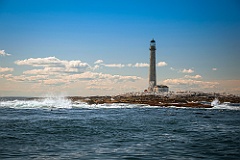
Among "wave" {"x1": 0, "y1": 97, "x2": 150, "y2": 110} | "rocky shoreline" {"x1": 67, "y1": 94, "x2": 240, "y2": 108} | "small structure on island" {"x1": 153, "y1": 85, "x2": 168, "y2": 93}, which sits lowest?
"wave" {"x1": 0, "y1": 97, "x2": 150, "y2": 110}

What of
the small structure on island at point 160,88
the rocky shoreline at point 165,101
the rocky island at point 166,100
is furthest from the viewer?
the small structure on island at point 160,88

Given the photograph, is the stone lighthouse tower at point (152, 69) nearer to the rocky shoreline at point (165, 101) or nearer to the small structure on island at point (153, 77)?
the small structure on island at point (153, 77)

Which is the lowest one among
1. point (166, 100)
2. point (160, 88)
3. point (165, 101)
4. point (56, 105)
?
point (56, 105)

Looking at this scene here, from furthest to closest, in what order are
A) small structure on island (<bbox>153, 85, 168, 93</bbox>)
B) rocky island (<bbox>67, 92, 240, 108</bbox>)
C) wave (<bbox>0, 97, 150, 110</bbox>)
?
small structure on island (<bbox>153, 85, 168, 93</bbox>) < rocky island (<bbox>67, 92, 240, 108</bbox>) < wave (<bbox>0, 97, 150, 110</bbox>)

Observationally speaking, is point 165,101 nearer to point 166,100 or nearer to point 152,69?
point 166,100

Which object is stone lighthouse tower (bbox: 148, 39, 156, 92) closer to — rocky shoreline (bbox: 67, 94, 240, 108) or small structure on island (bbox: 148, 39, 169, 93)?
small structure on island (bbox: 148, 39, 169, 93)

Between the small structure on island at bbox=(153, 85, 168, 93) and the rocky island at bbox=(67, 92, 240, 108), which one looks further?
the small structure on island at bbox=(153, 85, 168, 93)

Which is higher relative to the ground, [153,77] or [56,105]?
[153,77]

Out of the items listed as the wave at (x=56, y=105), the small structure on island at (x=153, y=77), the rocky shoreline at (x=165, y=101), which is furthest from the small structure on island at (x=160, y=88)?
the wave at (x=56, y=105)

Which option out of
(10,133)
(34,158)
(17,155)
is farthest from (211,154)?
(10,133)

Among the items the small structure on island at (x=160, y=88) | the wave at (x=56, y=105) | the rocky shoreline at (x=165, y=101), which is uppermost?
the small structure on island at (x=160, y=88)

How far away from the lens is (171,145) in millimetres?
17734

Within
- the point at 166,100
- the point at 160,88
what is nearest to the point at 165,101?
the point at 166,100

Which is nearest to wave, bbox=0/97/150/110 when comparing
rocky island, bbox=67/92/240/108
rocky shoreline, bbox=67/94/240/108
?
rocky shoreline, bbox=67/94/240/108
